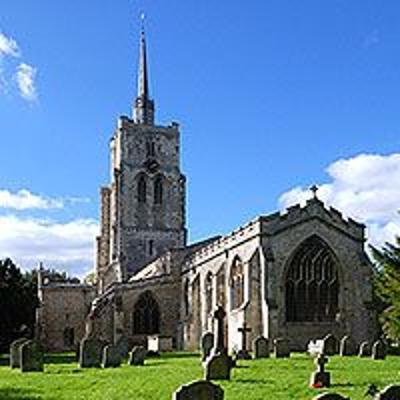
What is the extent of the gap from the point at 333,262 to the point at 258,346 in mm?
9906

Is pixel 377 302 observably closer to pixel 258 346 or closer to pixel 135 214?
pixel 258 346

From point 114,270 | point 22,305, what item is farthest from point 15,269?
point 114,270

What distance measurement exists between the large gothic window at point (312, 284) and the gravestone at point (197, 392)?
2406 cm

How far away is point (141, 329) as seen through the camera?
45.2m

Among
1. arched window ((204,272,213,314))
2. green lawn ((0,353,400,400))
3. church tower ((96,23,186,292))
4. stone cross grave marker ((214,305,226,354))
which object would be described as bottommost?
green lawn ((0,353,400,400))

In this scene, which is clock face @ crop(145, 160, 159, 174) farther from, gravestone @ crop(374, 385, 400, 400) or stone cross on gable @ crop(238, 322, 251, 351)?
gravestone @ crop(374, 385, 400, 400)

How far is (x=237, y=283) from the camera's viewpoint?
121 ft

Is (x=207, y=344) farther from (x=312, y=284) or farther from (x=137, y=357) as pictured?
(x=312, y=284)

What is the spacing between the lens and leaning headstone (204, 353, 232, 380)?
17.2 metres

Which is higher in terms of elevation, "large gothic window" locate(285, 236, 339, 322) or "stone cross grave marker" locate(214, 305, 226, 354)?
"large gothic window" locate(285, 236, 339, 322)

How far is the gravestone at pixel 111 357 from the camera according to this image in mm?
22750

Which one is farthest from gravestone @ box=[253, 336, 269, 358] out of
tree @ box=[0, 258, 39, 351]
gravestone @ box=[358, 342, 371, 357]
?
tree @ box=[0, 258, 39, 351]

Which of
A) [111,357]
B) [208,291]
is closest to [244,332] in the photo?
[208,291]

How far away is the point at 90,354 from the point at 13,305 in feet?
58.6
